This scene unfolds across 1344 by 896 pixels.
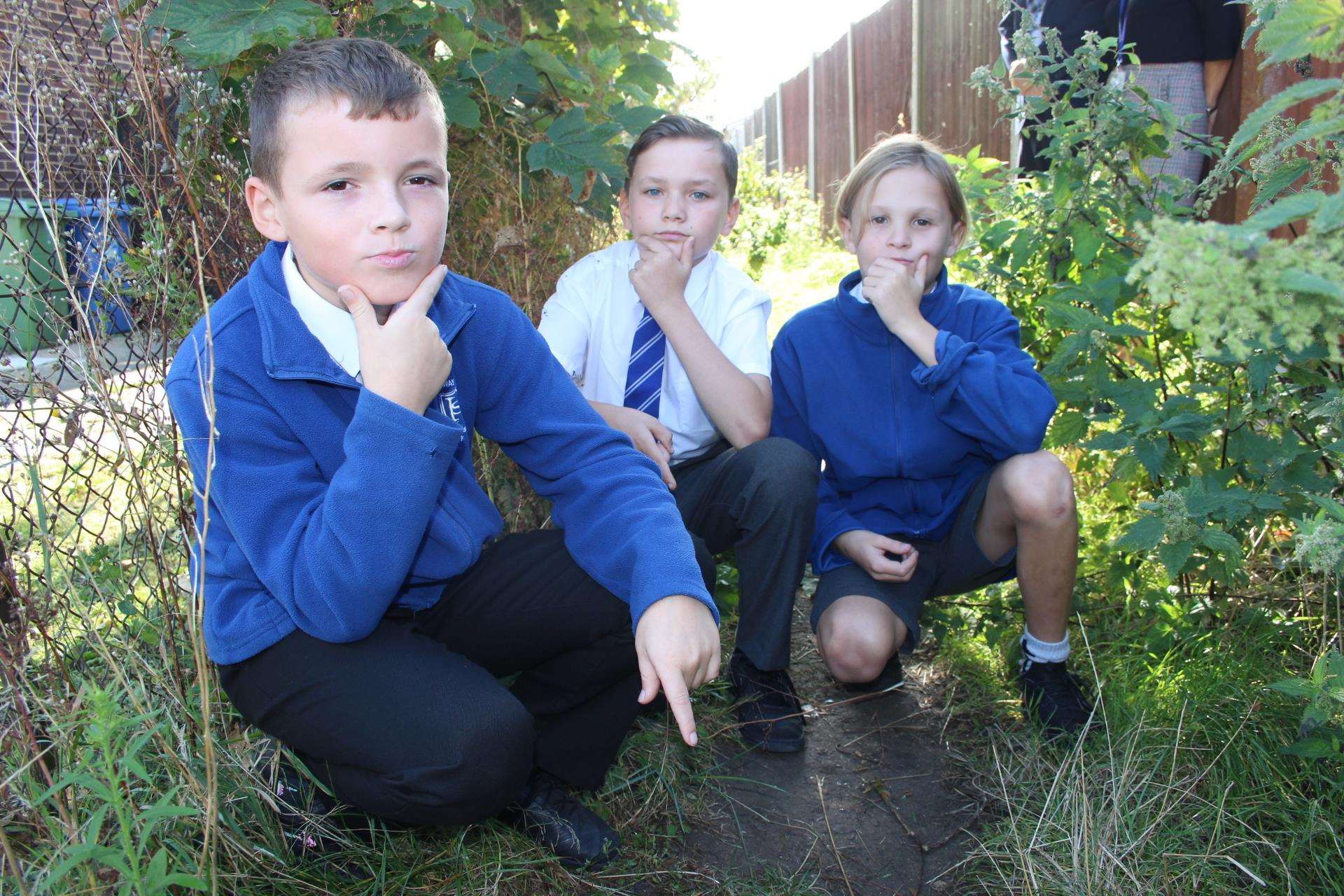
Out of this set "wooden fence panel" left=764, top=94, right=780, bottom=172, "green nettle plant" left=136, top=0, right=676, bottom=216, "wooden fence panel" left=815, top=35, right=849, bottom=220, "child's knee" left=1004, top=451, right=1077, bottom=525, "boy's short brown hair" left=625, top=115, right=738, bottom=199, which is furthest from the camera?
"wooden fence panel" left=764, top=94, right=780, bottom=172

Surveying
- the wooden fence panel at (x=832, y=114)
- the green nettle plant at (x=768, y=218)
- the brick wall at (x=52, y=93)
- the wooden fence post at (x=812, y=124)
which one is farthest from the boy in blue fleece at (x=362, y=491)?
the wooden fence post at (x=812, y=124)

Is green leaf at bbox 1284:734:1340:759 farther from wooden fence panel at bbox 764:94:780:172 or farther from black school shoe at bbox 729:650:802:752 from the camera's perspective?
wooden fence panel at bbox 764:94:780:172

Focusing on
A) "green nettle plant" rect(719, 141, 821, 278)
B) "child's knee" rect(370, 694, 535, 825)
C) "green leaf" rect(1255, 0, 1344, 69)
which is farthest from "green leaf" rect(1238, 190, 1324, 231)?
"green nettle plant" rect(719, 141, 821, 278)

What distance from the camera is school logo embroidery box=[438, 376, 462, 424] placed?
1.82 metres

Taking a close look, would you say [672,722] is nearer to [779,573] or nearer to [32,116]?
[779,573]

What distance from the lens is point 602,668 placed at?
6.41 feet

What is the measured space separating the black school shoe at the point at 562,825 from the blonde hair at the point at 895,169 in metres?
1.62

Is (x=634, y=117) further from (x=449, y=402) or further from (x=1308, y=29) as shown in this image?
(x=1308, y=29)

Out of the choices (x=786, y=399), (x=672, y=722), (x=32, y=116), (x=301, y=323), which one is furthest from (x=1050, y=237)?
(x=32, y=116)

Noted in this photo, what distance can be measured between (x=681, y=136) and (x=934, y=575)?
4.39 feet

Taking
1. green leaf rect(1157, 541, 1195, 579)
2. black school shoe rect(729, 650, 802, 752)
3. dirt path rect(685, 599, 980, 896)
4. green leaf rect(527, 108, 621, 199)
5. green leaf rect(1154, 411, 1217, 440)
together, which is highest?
green leaf rect(527, 108, 621, 199)

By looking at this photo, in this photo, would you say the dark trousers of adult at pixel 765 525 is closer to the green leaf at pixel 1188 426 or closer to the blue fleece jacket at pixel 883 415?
the blue fleece jacket at pixel 883 415

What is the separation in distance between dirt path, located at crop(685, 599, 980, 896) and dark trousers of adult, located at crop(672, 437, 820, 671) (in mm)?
249

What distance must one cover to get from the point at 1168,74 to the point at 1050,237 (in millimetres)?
1342
